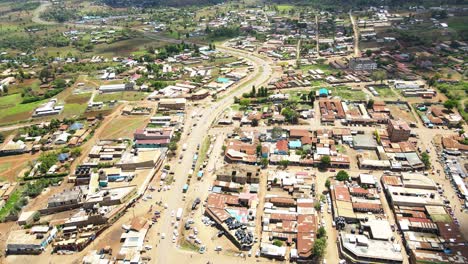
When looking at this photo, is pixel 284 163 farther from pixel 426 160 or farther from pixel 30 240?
pixel 30 240

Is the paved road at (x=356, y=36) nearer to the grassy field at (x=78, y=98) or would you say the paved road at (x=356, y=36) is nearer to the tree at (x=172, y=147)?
the tree at (x=172, y=147)

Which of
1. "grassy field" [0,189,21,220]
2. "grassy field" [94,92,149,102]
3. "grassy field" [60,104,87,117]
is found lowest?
"grassy field" [0,189,21,220]

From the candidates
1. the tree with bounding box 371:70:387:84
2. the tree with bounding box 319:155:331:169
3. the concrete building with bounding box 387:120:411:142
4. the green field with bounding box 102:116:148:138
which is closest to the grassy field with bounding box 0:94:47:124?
the green field with bounding box 102:116:148:138

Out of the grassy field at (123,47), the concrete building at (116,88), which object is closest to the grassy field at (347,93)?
the concrete building at (116,88)

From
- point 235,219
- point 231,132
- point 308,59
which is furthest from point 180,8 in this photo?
point 235,219

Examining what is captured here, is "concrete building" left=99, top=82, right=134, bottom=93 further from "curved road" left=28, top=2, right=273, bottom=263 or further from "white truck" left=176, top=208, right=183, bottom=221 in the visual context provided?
"white truck" left=176, top=208, right=183, bottom=221
